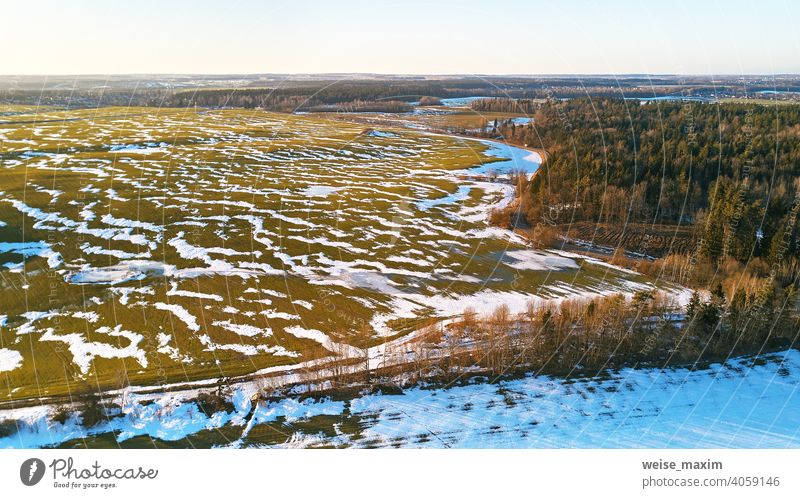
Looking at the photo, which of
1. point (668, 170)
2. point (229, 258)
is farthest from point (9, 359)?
→ point (668, 170)

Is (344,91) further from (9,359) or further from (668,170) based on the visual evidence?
(9,359)

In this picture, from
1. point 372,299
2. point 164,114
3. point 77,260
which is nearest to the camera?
point 372,299

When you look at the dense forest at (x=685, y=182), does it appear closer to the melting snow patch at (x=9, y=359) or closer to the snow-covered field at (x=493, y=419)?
the snow-covered field at (x=493, y=419)

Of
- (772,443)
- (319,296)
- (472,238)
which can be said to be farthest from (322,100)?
(772,443)

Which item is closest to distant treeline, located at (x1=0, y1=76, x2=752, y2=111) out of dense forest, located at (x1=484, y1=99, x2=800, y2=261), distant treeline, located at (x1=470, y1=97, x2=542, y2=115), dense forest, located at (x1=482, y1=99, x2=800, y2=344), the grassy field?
distant treeline, located at (x1=470, y1=97, x2=542, y2=115)

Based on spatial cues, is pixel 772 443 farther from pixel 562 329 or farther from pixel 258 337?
pixel 258 337
